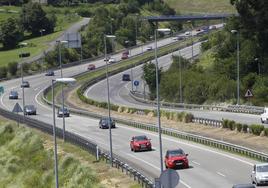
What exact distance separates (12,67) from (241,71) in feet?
240

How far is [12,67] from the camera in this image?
170375 millimetres

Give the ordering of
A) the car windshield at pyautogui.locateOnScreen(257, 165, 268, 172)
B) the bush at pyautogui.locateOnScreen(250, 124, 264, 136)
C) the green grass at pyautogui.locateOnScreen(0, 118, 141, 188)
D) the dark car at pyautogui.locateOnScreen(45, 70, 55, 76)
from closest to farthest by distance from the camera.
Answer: the car windshield at pyautogui.locateOnScreen(257, 165, 268, 172), the green grass at pyautogui.locateOnScreen(0, 118, 141, 188), the bush at pyautogui.locateOnScreen(250, 124, 264, 136), the dark car at pyautogui.locateOnScreen(45, 70, 55, 76)

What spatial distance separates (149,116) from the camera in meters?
98.9

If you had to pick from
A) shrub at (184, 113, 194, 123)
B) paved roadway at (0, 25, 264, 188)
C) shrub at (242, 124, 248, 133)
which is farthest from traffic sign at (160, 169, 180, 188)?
shrub at (184, 113, 194, 123)

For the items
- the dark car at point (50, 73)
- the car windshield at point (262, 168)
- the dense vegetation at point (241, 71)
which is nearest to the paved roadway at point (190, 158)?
the car windshield at point (262, 168)

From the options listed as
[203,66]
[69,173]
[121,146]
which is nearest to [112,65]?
[203,66]

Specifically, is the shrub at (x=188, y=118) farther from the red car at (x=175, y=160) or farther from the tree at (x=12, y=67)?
the tree at (x=12, y=67)

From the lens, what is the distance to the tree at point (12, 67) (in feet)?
559

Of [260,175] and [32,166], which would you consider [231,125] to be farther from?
[260,175]

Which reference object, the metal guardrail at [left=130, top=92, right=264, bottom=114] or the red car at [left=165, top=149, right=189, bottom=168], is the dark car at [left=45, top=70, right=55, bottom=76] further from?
the red car at [left=165, top=149, right=189, bottom=168]

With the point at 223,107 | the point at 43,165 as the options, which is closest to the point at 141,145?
the point at 43,165

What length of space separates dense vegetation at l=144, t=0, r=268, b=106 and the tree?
5385cm

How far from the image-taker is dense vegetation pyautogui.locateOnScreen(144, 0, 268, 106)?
106 meters

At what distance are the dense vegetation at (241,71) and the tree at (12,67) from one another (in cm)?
5385
